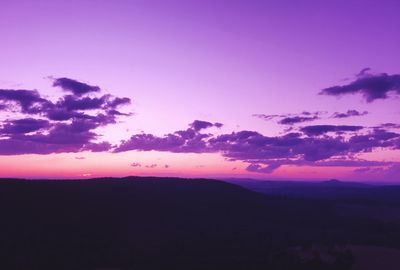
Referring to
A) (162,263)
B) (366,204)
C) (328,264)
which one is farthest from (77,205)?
(366,204)

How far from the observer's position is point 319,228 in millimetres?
108438

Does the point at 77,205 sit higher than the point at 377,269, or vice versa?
the point at 77,205

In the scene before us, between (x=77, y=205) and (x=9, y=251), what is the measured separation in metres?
25.2

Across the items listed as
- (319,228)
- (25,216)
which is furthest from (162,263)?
(319,228)

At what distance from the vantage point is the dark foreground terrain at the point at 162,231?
205 ft

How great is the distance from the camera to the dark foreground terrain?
62344mm

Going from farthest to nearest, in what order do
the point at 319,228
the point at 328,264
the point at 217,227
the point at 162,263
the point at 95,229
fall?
1. the point at 319,228
2. the point at 217,227
3. the point at 95,229
4. the point at 162,263
5. the point at 328,264

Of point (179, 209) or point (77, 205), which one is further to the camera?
point (179, 209)

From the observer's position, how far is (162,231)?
8594 centimetres

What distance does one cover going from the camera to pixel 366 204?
17925 cm

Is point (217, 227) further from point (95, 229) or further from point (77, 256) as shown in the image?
point (77, 256)

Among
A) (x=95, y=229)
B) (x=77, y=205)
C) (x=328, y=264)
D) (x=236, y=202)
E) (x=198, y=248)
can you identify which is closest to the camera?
(x=328, y=264)

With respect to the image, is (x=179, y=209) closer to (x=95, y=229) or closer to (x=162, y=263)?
(x=95, y=229)

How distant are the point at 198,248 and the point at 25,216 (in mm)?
29012
